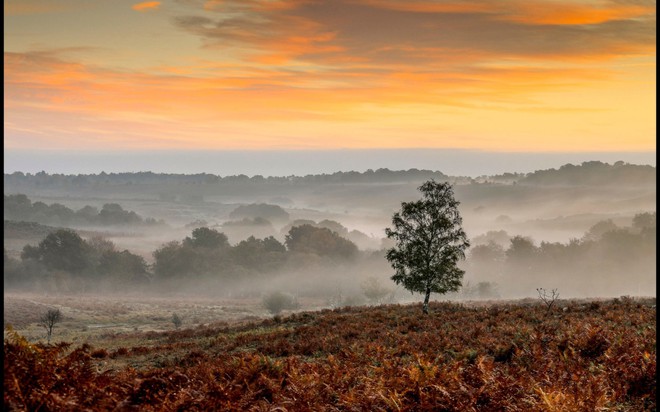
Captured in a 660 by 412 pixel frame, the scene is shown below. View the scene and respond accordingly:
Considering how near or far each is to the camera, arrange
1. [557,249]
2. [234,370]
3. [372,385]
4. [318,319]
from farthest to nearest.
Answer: [557,249] → [318,319] → [234,370] → [372,385]

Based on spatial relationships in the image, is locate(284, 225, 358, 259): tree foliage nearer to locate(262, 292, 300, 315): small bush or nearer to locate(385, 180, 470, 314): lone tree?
locate(262, 292, 300, 315): small bush

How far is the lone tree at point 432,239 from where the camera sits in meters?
43.3

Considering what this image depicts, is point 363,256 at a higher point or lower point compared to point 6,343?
lower

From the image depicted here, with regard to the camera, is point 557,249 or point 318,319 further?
point 557,249

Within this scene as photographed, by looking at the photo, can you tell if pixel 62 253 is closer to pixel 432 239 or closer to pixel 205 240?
pixel 205 240

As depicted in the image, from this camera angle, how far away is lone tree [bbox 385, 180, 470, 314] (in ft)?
142

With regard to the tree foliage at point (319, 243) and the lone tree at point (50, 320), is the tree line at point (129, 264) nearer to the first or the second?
the tree foliage at point (319, 243)

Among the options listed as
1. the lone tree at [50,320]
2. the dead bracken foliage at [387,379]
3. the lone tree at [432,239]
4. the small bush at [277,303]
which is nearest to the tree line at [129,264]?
the small bush at [277,303]

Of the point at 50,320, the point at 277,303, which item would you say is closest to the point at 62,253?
the point at 277,303

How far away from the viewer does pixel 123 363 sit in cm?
2339

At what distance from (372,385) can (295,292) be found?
126 meters

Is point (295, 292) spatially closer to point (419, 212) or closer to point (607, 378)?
point (419, 212)

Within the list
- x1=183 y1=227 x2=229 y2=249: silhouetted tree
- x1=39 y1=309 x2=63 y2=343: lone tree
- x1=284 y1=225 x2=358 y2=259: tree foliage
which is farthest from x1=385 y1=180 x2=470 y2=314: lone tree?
x1=183 y1=227 x2=229 y2=249: silhouetted tree

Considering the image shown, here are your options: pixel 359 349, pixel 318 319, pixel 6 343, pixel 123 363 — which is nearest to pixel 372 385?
pixel 6 343
